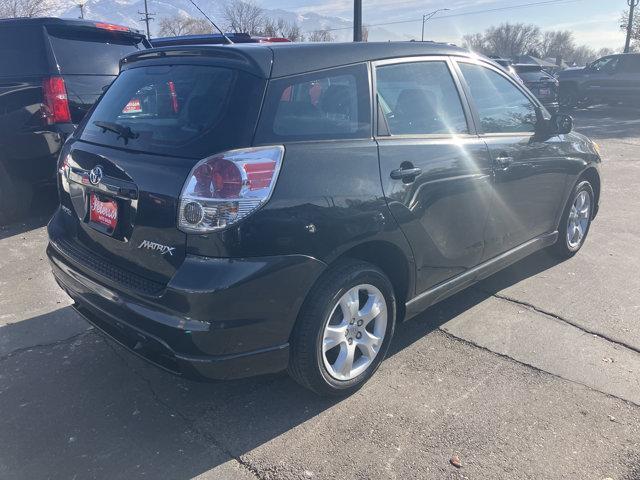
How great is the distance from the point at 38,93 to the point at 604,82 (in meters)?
18.9

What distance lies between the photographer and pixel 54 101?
18.3 feet

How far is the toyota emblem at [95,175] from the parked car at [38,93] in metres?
3.30

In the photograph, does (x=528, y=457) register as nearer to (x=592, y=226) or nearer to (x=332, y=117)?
(x=332, y=117)

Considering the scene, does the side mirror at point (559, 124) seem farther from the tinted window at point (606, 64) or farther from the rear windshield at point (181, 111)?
the tinted window at point (606, 64)

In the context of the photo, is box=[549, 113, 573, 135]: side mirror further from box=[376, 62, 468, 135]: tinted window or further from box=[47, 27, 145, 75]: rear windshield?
box=[47, 27, 145, 75]: rear windshield

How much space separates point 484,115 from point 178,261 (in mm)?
2372

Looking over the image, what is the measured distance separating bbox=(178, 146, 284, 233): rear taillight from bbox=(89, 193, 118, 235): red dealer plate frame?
521mm

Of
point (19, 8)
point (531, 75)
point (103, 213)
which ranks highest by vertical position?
point (19, 8)

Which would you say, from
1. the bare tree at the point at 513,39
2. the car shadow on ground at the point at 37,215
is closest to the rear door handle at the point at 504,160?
the car shadow on ground at the point at 37,215

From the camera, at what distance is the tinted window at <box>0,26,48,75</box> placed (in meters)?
5.64

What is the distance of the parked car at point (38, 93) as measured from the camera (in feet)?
18.2

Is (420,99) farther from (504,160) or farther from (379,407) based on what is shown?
(379,407)

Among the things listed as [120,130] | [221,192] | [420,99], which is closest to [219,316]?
[221,192]

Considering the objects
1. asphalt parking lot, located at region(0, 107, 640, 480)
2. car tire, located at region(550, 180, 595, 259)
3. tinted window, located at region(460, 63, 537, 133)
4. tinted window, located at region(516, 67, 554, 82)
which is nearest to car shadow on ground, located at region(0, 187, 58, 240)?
asphalt parking lot, located at region(0, 107, 640, 480)
